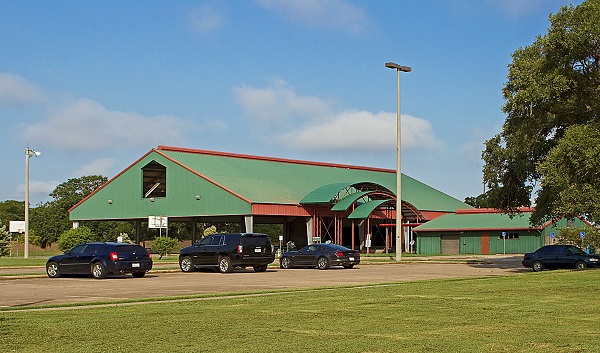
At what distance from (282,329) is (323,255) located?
26.2m

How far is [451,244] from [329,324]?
71600 millimetres

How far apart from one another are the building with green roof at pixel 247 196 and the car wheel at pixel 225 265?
106 ft

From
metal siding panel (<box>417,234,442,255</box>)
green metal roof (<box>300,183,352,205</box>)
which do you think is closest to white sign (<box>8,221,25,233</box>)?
green metal roof (<box>300,183,352,205</box>)

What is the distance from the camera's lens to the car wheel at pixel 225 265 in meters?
34.3

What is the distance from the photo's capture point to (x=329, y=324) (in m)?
13.1

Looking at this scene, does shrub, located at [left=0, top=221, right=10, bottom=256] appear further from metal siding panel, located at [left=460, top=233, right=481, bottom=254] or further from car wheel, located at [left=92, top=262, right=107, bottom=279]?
metal siding panel, located at [left=460, top=233, right=481, bottom=254]

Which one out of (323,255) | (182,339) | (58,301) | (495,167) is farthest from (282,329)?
(495,167)

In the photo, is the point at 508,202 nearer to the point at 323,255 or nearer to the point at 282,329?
the point at 323,255

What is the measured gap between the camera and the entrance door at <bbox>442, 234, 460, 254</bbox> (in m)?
82.8

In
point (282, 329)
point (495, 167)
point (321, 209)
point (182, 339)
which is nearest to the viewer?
point (182, 339)

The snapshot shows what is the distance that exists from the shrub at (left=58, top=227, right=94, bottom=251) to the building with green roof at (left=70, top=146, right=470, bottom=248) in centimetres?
669

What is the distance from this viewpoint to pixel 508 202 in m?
42.9

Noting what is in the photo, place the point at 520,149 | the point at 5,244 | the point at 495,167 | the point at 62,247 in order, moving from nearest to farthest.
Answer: the point at 520,149
the point at 495,167
the point at 62,247
the point at 5,244

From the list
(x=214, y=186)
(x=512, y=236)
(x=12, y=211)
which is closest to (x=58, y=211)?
(x=12, y=211)
